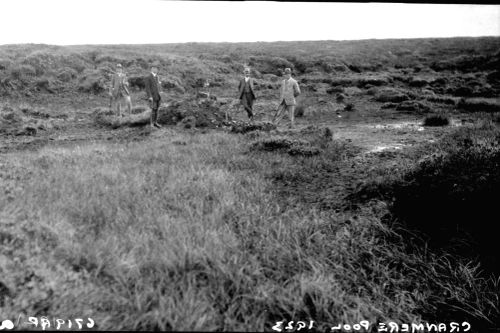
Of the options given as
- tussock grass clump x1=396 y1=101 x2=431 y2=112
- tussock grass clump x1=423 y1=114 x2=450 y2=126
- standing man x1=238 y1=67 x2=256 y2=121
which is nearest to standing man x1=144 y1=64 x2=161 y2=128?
standing man x1=238 y1=67 x2=256 y2=121

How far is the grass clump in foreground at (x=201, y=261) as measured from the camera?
3020 millimetres

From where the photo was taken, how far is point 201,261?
11.5ft

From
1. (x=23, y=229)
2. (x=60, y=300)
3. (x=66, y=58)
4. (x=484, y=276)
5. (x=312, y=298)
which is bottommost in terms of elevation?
(x=484, y=276)

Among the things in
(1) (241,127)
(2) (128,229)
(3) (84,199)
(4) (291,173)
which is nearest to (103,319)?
(2) (128,229)

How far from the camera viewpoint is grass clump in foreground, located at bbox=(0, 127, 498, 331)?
9.91 ft

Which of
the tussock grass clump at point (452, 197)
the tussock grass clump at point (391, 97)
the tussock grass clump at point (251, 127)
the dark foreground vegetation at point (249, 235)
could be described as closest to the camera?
the dark foreground vegetation at point (249, 235)

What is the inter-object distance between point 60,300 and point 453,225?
4194mm

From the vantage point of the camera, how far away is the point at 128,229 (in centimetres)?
401

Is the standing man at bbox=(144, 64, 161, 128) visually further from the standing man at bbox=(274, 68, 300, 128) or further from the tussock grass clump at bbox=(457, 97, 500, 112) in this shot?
the tussock grass clump at bbox=(457, 97, 500, 112)

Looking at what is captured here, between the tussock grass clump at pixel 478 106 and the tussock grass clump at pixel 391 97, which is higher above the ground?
the tussock grass clump at pixel 391 97

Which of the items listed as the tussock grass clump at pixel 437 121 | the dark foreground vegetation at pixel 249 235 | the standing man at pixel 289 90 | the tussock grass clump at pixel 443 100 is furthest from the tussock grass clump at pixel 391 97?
the dark foreground vegetation at pixel 249 235

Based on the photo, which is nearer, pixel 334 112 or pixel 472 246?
pixel 472 246

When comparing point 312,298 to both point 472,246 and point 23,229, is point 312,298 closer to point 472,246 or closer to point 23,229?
point 472,246

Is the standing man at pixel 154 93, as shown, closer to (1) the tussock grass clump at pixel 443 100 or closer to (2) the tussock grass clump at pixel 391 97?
(2) the tussock grass clump at pixel 391 97
